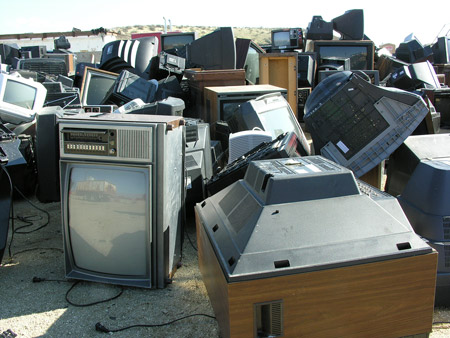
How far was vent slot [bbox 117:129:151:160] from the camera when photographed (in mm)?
2492

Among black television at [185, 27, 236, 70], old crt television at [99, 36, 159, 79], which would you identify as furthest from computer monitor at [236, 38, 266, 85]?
old crt television at [99, 36, 159, 79]

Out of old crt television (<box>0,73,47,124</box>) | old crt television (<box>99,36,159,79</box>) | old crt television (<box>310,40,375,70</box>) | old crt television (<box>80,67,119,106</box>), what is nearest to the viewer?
old crt television (<box>0,73,47,124</box>)

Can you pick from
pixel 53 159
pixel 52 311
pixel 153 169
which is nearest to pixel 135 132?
pixel 153 169

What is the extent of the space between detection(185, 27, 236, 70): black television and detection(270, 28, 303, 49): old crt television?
146 inches

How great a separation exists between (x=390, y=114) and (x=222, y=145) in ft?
5.90

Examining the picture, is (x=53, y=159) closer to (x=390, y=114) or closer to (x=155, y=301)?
(x=155, y=301)

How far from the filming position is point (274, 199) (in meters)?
1.89

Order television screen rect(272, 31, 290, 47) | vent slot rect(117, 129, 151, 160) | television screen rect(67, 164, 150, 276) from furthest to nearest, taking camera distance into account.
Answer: television screen rect(272, 31, 290, 47)
television screen rect(67, 164, 150, 276)
vent slot rect(117, 129, 151, 160)

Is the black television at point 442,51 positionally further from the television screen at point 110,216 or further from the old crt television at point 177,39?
the television screen at point 110,216

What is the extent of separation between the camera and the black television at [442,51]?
11.6 m

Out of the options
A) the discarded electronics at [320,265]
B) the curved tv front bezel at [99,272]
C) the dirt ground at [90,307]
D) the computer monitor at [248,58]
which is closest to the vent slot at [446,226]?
the dirt ground at [90,307]

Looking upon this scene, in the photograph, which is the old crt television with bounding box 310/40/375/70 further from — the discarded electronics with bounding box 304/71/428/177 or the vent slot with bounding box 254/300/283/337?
the vent slot with bounding box 254/300/283/337

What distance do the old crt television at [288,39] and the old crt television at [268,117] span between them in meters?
5.95

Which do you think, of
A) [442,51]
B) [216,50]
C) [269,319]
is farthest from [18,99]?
[442,51]
